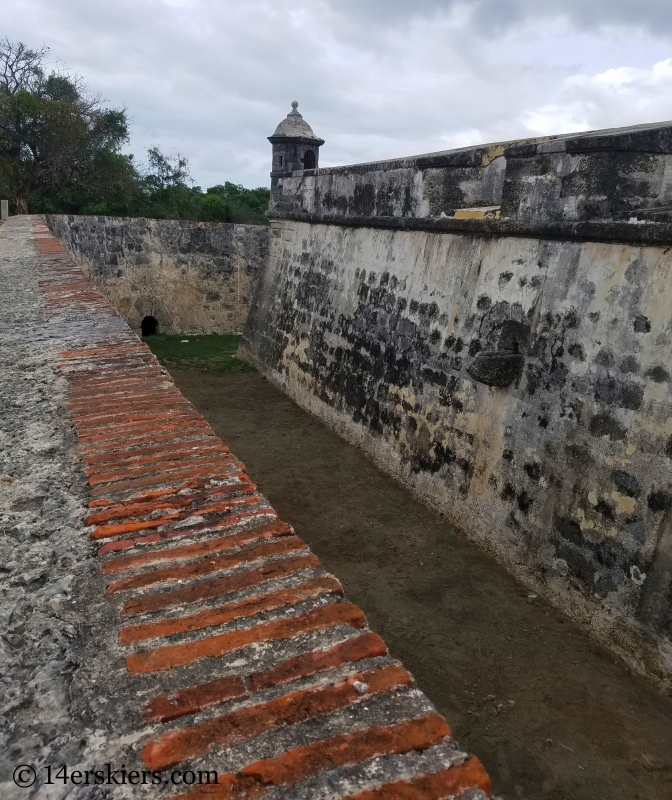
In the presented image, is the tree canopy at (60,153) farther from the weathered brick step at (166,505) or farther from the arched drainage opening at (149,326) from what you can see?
the weathered brick step at (166,505)

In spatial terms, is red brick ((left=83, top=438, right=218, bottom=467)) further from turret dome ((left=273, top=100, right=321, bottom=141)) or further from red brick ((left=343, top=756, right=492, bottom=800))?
turret dome ((left=273, top=100, right=321, bottom=141))

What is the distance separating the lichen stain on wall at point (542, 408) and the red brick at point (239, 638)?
331 cm

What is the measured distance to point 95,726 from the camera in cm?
131

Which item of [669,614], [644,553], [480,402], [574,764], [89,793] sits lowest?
[574,764]

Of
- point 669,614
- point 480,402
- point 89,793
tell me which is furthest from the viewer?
point 480,402

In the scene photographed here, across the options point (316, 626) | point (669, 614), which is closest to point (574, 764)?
point (669, 614)

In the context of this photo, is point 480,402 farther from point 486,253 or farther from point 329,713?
point 329,713

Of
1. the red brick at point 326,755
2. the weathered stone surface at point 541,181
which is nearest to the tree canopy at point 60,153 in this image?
the weathered stone surface at point 541,181

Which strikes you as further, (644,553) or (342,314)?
Answer: (342,314)

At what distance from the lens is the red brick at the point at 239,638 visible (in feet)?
4.84

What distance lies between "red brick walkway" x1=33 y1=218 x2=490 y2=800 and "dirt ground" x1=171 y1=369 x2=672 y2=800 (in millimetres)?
2503

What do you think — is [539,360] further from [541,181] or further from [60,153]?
[60,153]

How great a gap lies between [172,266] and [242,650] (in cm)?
1319

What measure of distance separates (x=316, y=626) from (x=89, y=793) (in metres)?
0.64
